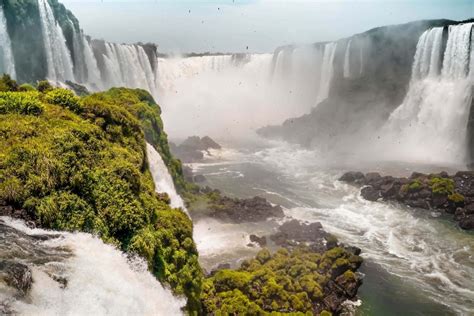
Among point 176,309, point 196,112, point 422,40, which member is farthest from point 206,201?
point 196,112

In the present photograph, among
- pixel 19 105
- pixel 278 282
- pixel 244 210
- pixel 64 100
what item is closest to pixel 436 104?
pixel 244 210

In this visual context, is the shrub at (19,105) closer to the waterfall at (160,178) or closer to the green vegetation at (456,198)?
the waterfall at (160,178)

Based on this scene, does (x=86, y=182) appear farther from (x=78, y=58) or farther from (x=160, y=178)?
(x=78, y=58)

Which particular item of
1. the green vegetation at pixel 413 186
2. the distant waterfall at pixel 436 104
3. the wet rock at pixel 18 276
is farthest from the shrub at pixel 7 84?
the distant waterfall at pixel 436 104

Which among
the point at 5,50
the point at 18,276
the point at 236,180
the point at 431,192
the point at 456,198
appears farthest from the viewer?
the point at 236,180

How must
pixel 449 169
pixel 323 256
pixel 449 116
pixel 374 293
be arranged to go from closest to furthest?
pixel 374 293
pixel 323 256
pixel 449 169
pixel 449 116

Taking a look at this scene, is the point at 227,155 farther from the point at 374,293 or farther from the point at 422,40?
the point at 374,293
